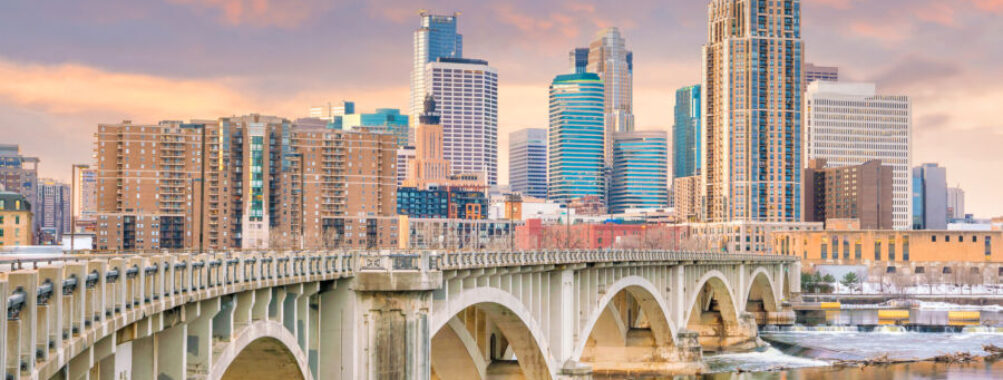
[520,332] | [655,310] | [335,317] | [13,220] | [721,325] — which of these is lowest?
[721,325]

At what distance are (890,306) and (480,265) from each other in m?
154

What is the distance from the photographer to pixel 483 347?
7081 cm

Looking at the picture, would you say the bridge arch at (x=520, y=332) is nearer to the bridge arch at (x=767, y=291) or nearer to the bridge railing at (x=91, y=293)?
the bridge railing at (x=91, y=293)

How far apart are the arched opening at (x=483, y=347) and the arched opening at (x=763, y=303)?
9641 centimetres

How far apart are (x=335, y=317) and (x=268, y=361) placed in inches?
252

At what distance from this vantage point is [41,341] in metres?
19.0

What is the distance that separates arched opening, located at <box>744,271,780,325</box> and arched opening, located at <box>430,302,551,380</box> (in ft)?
316

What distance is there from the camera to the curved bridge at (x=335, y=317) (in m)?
21.2

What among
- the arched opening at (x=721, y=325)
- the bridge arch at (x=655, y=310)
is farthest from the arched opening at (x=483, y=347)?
the arched opening at (x=721, y=325)

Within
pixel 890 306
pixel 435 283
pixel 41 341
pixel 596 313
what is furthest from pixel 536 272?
pixel 890 306

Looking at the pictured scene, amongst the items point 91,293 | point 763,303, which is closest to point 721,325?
point 763,303

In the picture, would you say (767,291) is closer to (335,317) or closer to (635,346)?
(635,346)

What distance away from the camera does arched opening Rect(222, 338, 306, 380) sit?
3759 cm

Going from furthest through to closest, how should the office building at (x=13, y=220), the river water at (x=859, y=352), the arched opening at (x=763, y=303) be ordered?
1. the arched opening at (x=763, y=303)
2. the office building at (x=13, y=220)
3. the river water at (x=859, y=352)
